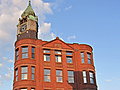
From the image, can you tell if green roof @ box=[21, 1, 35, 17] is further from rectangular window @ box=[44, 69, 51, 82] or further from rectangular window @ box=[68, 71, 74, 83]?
A: rectangular window @ box=[68, 71, 74, 83]

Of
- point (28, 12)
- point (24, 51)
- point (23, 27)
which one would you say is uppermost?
point (28, 12)

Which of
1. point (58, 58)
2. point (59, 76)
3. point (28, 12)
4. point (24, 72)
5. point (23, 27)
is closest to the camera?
point (24, 72)

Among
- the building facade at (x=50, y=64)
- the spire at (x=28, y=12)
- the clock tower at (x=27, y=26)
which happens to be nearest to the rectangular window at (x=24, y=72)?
the building facade at (x=50, y=64)

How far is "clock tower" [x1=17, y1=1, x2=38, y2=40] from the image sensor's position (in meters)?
42.2

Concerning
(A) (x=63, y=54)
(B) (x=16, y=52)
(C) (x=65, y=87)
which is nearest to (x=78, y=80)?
(C) (x=65, y=87)

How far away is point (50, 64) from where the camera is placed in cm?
3869

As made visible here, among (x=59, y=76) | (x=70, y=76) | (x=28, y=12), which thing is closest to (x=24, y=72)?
(x=59, y=76)

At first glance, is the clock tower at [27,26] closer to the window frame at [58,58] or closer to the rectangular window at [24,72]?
the window frame at [58,58]

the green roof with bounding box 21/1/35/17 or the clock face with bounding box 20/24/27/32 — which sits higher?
the green roof with bounding box 21/1/35/17

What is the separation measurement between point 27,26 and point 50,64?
9.61 metres

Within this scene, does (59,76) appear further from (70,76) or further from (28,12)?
(28,12)

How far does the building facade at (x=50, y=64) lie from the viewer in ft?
120

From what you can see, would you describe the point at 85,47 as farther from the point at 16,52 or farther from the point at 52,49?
the point at 16,52

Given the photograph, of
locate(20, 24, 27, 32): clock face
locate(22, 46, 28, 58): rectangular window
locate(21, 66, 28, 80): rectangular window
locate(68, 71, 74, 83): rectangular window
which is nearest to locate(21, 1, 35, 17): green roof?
locate(20, 24, 27, 32): clock face
